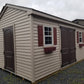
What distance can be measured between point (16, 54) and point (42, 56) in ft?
4.64

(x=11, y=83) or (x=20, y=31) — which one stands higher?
(x=20, y=31)

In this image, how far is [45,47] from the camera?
399cm

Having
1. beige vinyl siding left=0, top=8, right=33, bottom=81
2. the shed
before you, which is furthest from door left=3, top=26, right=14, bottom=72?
beige vinyl siding left=0, top=8, right=33, bottom=81

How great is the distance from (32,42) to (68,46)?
3.35 m

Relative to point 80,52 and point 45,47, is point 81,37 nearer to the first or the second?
point 80,52

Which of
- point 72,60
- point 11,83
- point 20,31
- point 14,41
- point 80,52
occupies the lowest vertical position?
point 11,83

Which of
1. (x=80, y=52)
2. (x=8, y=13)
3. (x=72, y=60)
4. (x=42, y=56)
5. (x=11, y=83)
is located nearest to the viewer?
(x=11, y=83)

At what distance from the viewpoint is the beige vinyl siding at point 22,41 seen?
357cm

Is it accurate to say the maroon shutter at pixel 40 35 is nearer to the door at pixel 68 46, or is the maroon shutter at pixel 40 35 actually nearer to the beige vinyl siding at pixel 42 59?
the beige vinyl siding at pixel 42 59

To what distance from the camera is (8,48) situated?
476 centimetres

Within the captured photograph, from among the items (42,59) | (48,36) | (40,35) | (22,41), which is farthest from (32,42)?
(48,36)

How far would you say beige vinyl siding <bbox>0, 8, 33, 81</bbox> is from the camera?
3.57 meters

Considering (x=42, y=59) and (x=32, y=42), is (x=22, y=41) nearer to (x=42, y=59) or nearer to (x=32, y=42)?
(x=32, y=42)

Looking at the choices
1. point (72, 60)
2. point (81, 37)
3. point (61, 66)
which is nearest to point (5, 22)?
point (61, 66)
